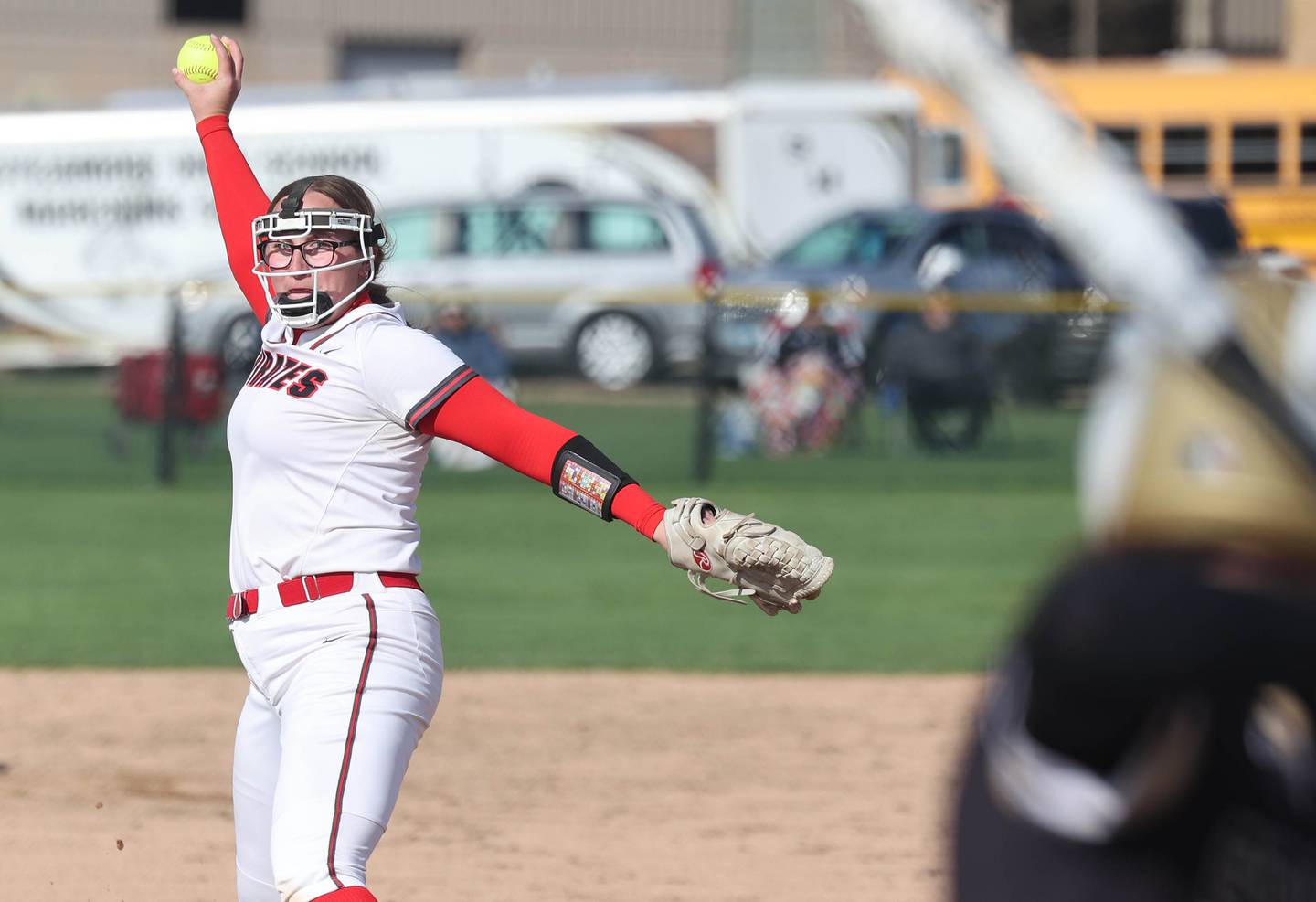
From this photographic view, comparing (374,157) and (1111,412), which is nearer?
A: (1111,412)

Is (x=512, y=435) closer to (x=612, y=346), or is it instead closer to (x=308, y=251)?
(x=308, y=251)

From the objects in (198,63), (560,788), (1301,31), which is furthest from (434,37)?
(198,63)

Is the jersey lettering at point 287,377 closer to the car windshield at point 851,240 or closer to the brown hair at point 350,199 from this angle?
the brown hair at point 350,199

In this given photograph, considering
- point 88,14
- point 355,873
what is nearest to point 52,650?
point 355,873

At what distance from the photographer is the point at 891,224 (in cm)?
2005

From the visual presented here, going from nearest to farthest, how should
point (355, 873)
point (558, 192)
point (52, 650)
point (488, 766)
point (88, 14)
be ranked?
1. point (355, 873)
2. point (488, 766)
3. point (52, 650)
4. point (558, 192)
5. point (88, 14)

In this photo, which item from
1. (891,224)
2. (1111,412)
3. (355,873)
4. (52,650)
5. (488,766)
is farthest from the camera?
(891,224)

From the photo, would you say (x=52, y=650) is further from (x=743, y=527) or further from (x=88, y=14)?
(x=88, y=14)

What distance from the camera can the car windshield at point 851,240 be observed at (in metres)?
19.9

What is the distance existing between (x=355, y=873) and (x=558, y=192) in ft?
61.2

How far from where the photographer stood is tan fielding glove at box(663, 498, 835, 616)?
3.67 meters

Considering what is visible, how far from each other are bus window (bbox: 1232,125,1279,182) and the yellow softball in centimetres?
1979

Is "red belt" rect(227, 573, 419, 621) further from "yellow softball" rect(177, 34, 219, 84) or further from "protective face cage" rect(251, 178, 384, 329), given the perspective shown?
"yellow softball" rect(177, 34, 219, 84)

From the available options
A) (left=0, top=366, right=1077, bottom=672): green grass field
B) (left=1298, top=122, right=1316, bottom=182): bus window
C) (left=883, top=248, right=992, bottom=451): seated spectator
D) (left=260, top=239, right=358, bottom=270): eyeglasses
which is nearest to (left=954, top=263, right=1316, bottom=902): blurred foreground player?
(left=260, top=239, right=358, bottom=270): eyeglasses
